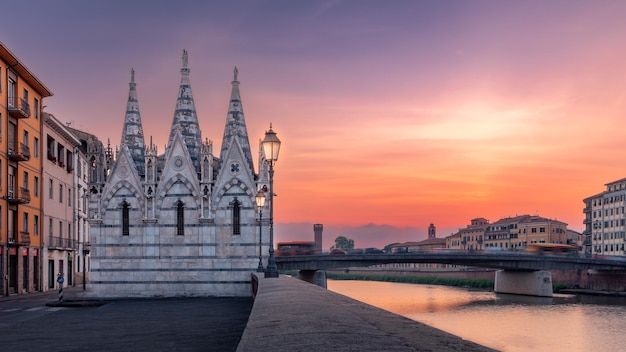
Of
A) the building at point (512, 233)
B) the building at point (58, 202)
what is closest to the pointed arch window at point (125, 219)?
the building at point (58, 202)

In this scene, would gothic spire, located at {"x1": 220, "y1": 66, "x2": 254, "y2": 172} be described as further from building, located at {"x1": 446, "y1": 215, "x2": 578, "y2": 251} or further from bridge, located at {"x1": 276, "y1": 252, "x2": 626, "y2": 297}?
building, located at {"x1": 446, "y1": 215, "x2": 578, "y2": 251}

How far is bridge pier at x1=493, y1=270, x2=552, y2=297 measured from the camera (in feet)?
264

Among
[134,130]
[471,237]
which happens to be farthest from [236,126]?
[471,237]

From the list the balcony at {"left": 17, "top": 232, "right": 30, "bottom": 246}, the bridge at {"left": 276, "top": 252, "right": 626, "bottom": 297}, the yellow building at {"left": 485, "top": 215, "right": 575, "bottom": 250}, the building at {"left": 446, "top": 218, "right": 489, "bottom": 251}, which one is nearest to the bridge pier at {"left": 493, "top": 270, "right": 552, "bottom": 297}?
the bridge at {"left": 276, "top": 252, "right": 626, "bottom": 297}

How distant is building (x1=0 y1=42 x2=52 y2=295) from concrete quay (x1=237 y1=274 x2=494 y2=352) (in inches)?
1691

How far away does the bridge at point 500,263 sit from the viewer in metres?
67.9

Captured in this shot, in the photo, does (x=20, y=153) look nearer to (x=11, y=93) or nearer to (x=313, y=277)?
(x=11, y=93)

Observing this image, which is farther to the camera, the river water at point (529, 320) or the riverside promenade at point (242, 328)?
the river water at point (529, 320)

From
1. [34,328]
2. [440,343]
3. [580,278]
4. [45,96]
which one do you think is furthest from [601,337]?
[580,278]

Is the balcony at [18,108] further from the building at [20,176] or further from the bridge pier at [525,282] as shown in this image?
the bridge pier at [525,282]

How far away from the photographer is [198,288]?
45969 mm

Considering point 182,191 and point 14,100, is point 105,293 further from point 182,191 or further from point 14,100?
point 14,100

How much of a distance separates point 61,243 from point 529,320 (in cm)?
4100

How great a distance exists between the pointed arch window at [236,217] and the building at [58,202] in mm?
23193
